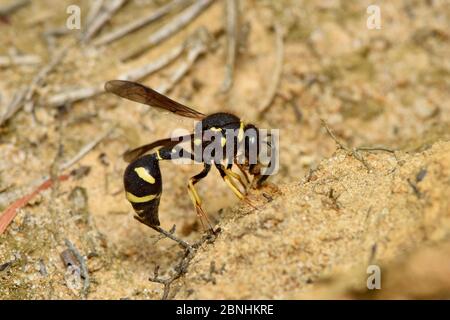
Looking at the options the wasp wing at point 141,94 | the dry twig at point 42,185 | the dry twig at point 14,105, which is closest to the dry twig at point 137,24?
the dry twig at point 14,105

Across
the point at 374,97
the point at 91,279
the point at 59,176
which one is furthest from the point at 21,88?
the point at 374,97

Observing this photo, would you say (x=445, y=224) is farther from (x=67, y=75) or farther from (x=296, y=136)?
(x=67, y=75)

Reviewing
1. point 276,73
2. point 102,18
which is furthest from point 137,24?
point 276,73

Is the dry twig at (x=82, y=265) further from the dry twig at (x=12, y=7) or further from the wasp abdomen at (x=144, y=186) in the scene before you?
the dry twig at (x=12, y=7)

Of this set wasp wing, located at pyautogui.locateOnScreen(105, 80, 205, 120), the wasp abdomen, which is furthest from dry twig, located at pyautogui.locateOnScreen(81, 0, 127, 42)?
the wasp abdomen

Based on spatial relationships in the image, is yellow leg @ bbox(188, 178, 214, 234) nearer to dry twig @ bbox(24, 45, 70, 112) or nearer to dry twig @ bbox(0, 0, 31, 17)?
dry twig @ bbox(24, 45, 70, 112)

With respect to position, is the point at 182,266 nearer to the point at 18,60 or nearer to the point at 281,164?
the point at 281,164
